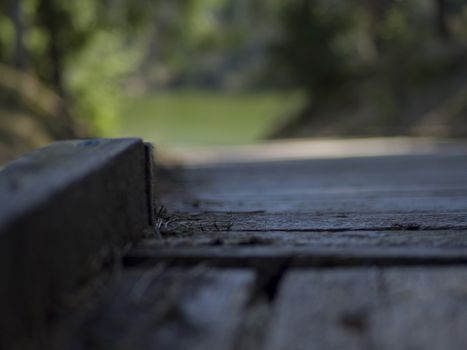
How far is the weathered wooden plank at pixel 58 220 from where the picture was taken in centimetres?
135

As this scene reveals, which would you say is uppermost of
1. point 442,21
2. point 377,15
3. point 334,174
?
point 334,174

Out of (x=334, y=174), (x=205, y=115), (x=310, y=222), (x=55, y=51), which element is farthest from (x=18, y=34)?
(x=205, y=115)

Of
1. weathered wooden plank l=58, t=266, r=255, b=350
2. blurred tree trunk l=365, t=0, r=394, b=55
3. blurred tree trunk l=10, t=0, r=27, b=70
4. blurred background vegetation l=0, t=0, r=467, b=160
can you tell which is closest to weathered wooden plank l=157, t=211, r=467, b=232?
weathered wooden plank l=58, t=266, r=255, b=350

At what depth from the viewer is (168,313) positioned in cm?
148

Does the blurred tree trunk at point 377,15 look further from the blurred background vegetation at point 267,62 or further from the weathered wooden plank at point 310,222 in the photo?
the weathered wooden plank at point 310,222

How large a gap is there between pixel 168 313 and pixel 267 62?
87.6 feet

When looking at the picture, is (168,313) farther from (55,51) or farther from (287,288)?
(55,51)

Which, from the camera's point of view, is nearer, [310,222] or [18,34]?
[310,222]

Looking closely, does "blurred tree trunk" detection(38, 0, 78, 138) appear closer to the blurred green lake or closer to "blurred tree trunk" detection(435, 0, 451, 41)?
the blurred green lake

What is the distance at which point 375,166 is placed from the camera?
7918 mm

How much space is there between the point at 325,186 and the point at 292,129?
2082 centimetres

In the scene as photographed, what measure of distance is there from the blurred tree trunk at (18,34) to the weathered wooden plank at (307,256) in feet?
44.3

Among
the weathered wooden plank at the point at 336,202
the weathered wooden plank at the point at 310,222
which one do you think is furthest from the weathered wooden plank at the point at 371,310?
the weathered wooden plank at the point at 336,202

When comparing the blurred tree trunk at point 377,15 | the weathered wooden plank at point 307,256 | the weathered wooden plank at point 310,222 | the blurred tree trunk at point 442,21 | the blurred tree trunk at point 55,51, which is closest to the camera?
the weathered wooden plank at point 307,256
